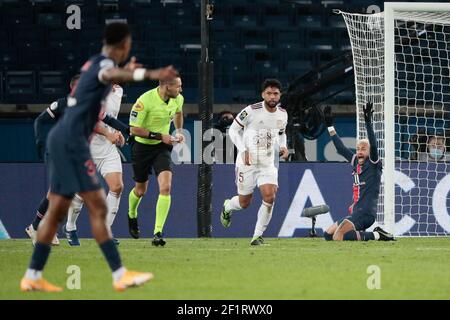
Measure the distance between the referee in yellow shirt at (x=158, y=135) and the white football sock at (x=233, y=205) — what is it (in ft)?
4.51

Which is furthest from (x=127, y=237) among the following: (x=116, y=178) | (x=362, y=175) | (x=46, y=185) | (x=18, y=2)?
(x=18, y=2)

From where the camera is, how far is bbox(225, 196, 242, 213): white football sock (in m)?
15.3

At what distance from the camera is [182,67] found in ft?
75.3

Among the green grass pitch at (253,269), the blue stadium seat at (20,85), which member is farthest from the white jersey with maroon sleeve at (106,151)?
the blue stadium seat at (20,85)

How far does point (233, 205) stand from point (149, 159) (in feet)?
5.24

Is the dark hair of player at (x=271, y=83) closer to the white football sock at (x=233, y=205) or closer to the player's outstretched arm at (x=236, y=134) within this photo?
the player's outstretched arm at (x=236, y=134)

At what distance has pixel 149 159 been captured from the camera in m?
14.5

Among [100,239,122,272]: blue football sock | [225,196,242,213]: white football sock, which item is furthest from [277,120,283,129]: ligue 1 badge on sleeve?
[100,239,122,272]: blue football sock

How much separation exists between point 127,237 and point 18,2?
852 centimetres

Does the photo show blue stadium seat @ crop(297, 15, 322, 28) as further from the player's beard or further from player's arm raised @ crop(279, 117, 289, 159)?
the player's beard

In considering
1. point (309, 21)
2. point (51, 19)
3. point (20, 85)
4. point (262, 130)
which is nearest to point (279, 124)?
point (262, 130)

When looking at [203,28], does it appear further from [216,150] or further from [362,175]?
[362,175]

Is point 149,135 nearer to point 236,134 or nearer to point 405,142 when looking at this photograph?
point 236,134

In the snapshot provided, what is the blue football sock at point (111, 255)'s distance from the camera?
26.8 feet
